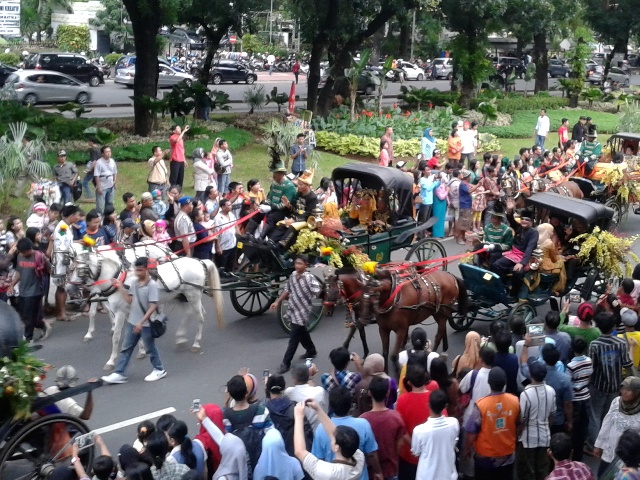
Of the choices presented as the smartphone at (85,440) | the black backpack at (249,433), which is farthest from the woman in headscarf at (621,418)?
the smartphone at (85,440)

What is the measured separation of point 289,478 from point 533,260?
20.8 ft

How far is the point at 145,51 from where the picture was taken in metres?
23.8

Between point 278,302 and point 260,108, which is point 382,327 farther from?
point 260,108

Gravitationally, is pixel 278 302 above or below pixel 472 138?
below

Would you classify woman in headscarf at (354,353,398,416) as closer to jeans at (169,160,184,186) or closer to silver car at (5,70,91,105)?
jeans at (169,160,184,186)

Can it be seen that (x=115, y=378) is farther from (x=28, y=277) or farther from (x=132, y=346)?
(x=28, y=277)

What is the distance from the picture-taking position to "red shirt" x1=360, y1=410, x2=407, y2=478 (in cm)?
723

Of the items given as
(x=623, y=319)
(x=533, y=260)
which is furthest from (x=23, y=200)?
(x=623, y=319)

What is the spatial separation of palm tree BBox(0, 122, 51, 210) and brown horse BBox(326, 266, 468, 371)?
793 cm

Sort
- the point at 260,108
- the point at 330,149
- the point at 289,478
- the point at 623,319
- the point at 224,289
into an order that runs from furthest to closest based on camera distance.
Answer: the point at 260,108
the point at 330,149
the point at 224,289
the point at 623,319
the point at 289,478

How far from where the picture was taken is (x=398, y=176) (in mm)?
13828

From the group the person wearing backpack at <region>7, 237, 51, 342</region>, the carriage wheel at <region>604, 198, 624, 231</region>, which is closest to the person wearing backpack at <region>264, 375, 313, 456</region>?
the person wearing backpack at <region>7, 237, 51, 342</region>

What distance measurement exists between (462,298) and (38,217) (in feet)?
20.0

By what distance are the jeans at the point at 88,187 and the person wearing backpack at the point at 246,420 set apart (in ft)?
36.0
